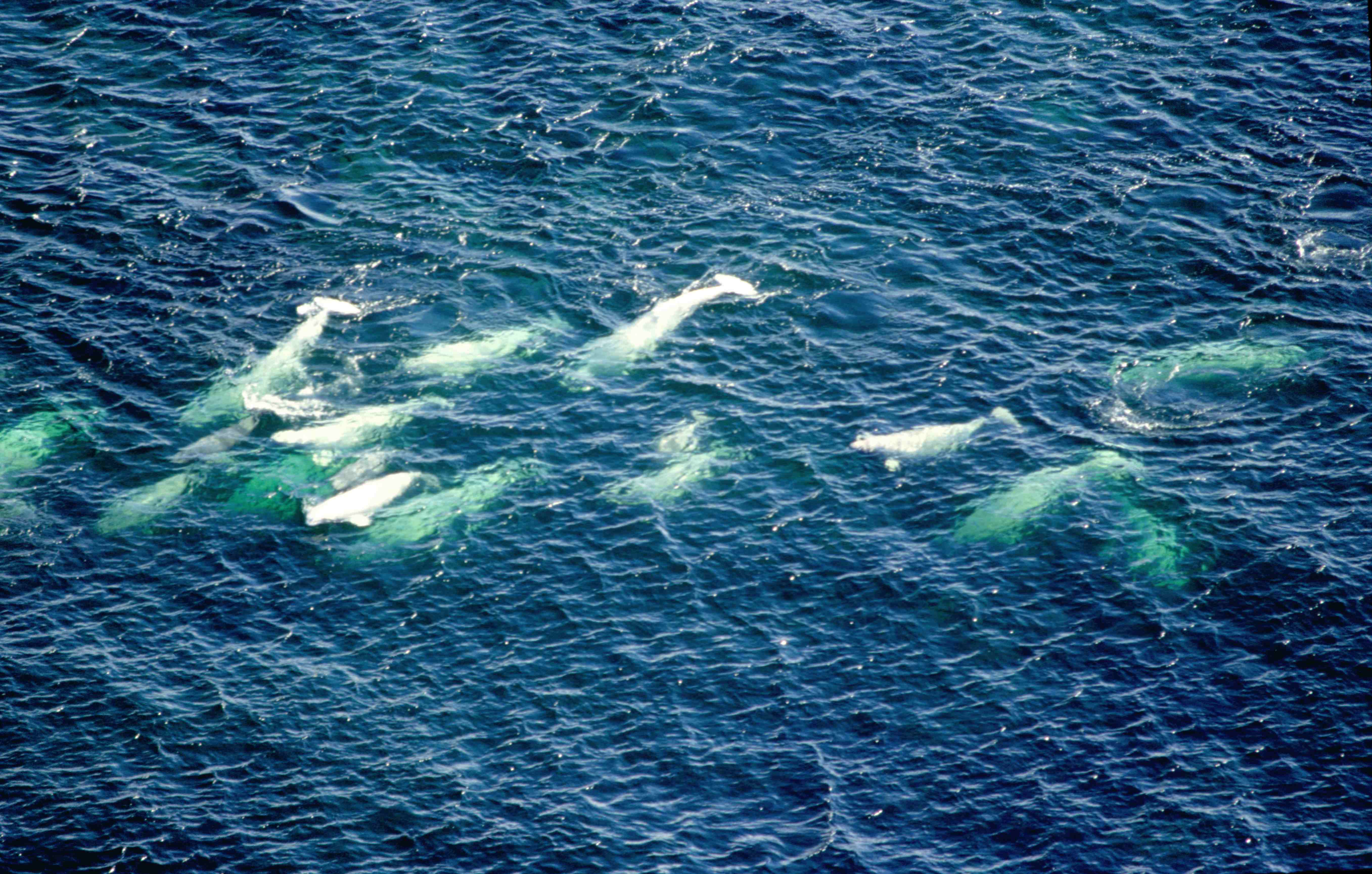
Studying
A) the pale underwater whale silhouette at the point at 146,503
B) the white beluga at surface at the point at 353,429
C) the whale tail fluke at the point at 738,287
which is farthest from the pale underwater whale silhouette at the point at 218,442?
the whale tail fluke at the point at 738,287

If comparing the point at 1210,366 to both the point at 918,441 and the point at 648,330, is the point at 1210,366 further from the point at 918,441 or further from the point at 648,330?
the point at 648,330

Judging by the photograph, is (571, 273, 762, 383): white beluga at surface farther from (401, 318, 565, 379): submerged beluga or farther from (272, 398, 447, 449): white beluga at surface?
(272, 398, 447, 449): white beluga at surface

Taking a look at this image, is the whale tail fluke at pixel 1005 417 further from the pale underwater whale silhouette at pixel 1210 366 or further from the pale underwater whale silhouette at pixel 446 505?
the pale underwater whale silhouette at pixel 446 505

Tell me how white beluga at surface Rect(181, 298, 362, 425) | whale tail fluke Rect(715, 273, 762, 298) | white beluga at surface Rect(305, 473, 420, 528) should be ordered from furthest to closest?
1. whale tail fluke Rect(715, 273, 762, 298)
2. white beluga at surface Rect(181, 298, 362, 425)
3. white beluga at surface Rect(305, 473, 420, 528)

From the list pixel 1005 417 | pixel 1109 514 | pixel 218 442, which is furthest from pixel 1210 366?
pixel 218 442

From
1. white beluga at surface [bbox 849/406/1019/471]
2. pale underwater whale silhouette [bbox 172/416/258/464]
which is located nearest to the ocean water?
pale underwater whale silhouette [bbox 172/416/258/464]

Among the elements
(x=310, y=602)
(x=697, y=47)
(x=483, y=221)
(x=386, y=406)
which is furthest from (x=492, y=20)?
(x=310, y=602)
